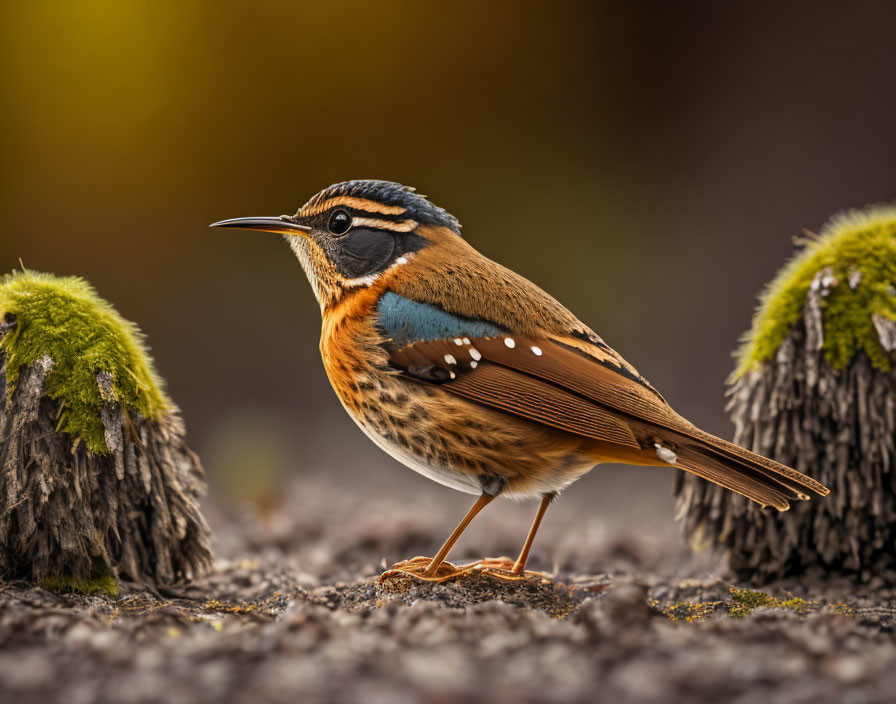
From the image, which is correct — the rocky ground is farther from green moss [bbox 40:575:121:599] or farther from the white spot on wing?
the white spot on wing

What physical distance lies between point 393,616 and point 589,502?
5.06m

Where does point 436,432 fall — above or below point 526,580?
above

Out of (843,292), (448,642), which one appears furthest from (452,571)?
(843,292)

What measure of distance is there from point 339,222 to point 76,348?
1.51 metres

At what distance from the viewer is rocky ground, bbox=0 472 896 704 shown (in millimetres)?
2035

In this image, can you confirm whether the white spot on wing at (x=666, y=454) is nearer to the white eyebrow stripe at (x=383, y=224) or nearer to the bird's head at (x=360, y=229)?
the bird's head at (x=360, y=229)

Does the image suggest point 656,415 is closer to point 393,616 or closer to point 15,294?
point 393,616

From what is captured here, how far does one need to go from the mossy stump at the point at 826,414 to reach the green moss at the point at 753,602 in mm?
373

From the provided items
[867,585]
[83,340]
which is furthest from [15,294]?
[867,585]

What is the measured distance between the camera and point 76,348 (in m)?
3.71

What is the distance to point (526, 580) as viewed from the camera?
13.0 feet

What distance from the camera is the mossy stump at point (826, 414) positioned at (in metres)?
4.17

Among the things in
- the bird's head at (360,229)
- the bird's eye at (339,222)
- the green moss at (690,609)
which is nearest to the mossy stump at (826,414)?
the green moss at (690,609)

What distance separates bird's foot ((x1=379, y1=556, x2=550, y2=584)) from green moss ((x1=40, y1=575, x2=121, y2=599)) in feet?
4.00
